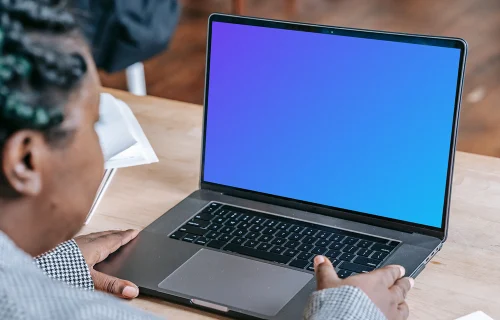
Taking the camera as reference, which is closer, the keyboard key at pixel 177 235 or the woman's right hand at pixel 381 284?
the woman's right hand at pixel 381 284

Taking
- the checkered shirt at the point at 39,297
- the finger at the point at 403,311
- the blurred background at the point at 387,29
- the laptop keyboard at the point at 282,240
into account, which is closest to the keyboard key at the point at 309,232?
the laptop keyboard at the point at 282,240

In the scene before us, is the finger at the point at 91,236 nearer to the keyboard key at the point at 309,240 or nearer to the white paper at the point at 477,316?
the keyboard key at the point at 309,240

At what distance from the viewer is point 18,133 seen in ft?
2.06

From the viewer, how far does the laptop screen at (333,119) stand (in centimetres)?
110

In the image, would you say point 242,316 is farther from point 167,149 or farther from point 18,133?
point 167,149

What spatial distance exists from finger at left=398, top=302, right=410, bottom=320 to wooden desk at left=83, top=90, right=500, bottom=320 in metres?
0.04

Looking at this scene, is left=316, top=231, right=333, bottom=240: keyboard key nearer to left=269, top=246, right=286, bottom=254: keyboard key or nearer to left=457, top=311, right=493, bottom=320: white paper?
left=269, top=246, right=286, bottom=254: keyboard key

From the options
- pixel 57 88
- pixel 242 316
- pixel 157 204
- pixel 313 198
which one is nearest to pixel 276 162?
pixel 313 198

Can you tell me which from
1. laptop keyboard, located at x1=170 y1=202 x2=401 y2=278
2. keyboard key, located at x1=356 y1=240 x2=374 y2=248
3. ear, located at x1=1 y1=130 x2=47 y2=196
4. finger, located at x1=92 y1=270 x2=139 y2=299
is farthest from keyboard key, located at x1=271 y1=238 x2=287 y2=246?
ear, located at x1=1 y1=130 x2=47 y2=196

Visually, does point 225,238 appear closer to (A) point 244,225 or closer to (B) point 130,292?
(A) point 244,225

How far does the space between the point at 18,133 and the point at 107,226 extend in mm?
576

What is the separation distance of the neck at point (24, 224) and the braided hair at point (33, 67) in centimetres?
7

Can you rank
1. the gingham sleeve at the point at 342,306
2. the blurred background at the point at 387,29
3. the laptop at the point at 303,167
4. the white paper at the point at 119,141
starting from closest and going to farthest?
the gingham sleeve at the point at 342,306, the laptop at the point at 303,167, the white paper at the point at 119,141, the blurred background at the point at 387,29

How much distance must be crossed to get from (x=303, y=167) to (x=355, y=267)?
222 mm
